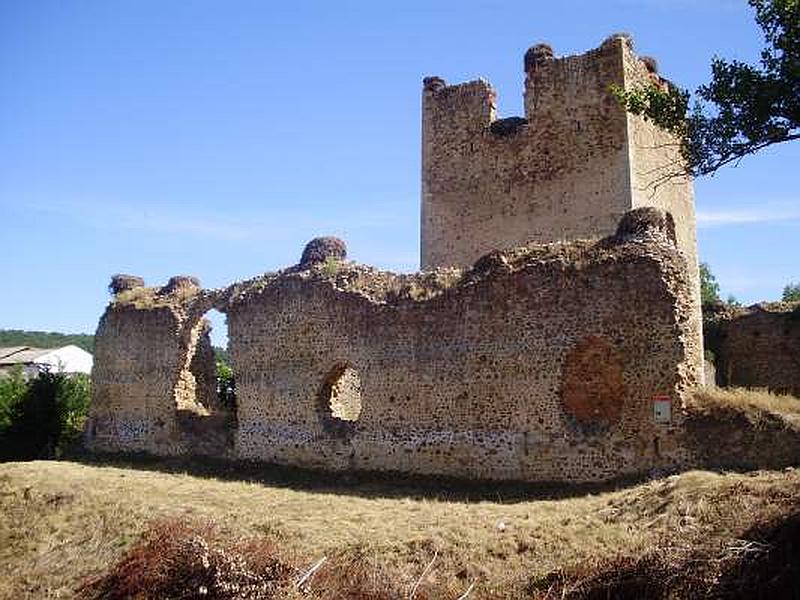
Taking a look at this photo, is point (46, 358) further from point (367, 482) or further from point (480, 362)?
point (480, 362)

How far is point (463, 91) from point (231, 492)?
35.8ft

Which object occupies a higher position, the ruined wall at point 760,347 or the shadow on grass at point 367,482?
the ruined wall at point 760,347

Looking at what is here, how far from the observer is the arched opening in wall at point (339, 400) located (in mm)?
14578

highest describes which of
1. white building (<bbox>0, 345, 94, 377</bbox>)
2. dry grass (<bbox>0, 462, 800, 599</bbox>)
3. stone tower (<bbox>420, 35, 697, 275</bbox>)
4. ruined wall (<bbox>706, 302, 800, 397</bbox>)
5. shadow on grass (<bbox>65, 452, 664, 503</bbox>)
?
stone tower (<bbox>420, 35, 697, 275</bbox>)

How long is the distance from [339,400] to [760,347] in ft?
28.5

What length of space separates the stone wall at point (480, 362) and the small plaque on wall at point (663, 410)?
1 cm

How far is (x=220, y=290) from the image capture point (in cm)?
1750

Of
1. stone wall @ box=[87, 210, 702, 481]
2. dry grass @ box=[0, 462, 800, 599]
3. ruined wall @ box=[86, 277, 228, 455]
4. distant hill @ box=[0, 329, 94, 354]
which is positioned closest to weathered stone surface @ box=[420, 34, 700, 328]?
stone wall @ box=[87, 210, 702, 481]

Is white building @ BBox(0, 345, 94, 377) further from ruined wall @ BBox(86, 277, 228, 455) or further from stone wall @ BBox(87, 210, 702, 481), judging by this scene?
stone wall @ BBox(87, 210, 702, 481)

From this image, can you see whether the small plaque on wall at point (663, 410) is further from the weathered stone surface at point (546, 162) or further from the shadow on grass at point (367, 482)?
the weathered stone surface at point (546, 162)

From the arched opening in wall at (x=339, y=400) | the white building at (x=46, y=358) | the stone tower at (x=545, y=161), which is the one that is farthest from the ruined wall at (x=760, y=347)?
the white building at (x=46, y=358)

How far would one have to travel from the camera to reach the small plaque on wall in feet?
36.2

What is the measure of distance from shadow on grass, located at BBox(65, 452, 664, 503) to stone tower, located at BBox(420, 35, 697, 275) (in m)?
6.59

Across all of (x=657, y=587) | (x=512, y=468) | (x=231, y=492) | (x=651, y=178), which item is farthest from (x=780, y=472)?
(x=651, y=178)
